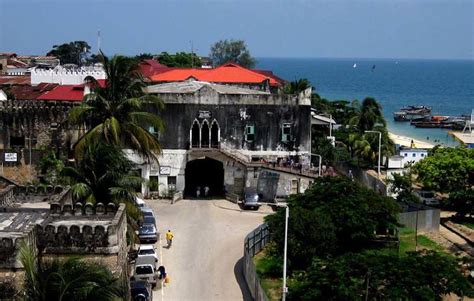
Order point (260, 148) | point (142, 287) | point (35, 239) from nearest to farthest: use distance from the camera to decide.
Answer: point (35, 239) < point (142, 287) < point (260, 148)

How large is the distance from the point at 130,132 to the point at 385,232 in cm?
1363

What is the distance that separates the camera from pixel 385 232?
35688mm

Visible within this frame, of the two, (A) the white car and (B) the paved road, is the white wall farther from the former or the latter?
(A) the white car

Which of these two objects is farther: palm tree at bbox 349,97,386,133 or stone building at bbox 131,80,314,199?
palm tree at bbox 349,97,386,133

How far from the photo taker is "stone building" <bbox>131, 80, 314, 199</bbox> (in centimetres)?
4484

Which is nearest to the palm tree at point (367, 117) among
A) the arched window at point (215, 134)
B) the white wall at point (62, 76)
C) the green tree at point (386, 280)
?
the arched window at point (215, 134)

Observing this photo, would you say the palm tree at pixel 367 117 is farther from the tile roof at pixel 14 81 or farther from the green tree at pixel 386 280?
the green tree at pixel 386 280

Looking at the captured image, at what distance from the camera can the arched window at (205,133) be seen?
150 ft

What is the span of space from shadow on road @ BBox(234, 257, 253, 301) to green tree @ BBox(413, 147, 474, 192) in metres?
17.1

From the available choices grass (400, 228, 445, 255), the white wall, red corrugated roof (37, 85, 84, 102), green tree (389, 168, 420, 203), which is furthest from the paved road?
the white wall

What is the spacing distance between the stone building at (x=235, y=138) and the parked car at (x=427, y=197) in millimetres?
7557

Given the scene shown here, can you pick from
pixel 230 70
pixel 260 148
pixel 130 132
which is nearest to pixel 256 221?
pixel 260 148

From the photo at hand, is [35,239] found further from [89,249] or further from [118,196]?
[118,196]

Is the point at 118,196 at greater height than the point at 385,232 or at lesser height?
greater
